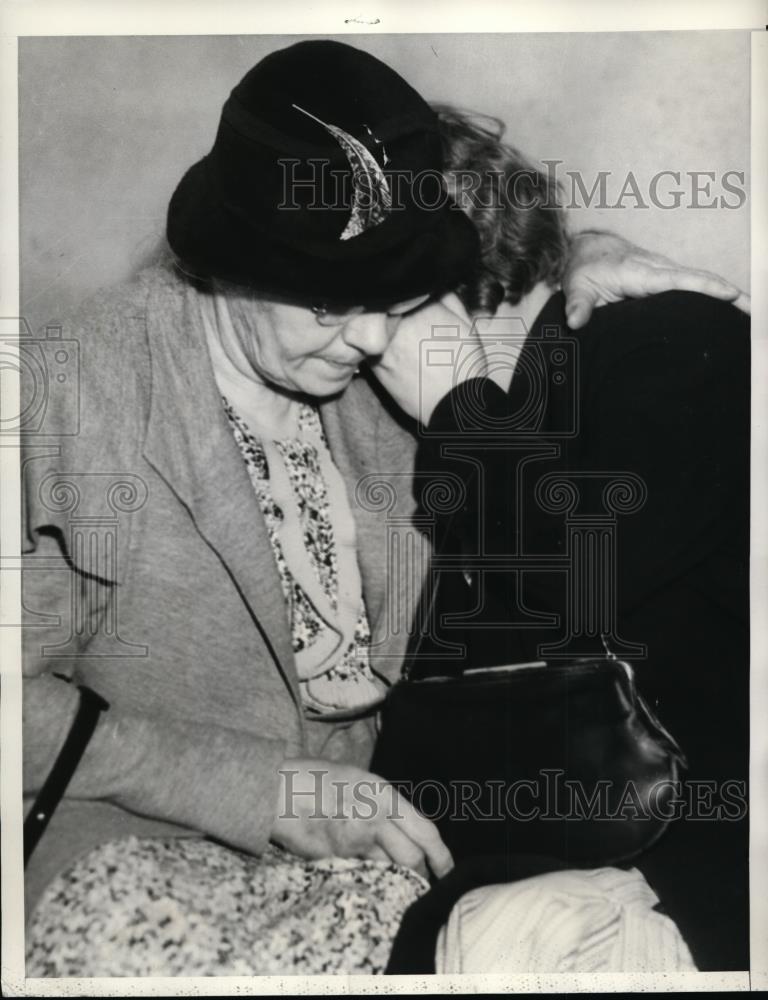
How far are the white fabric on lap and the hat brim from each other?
1001mm

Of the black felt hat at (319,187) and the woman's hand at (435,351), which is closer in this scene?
the black felt hat at (319,187)

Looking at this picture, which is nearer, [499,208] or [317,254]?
[317,254]

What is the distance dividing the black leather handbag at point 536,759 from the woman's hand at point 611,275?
604mm

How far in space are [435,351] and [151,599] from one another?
62cm

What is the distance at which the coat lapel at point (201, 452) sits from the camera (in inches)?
68.6

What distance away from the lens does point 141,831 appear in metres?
1.75

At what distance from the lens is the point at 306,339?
175 cm

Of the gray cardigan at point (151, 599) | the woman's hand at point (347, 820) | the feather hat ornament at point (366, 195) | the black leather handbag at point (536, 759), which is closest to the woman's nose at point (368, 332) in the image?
the feather hat ornament at point (366, 195)

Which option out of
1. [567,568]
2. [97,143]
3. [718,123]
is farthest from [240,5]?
[567,568]
